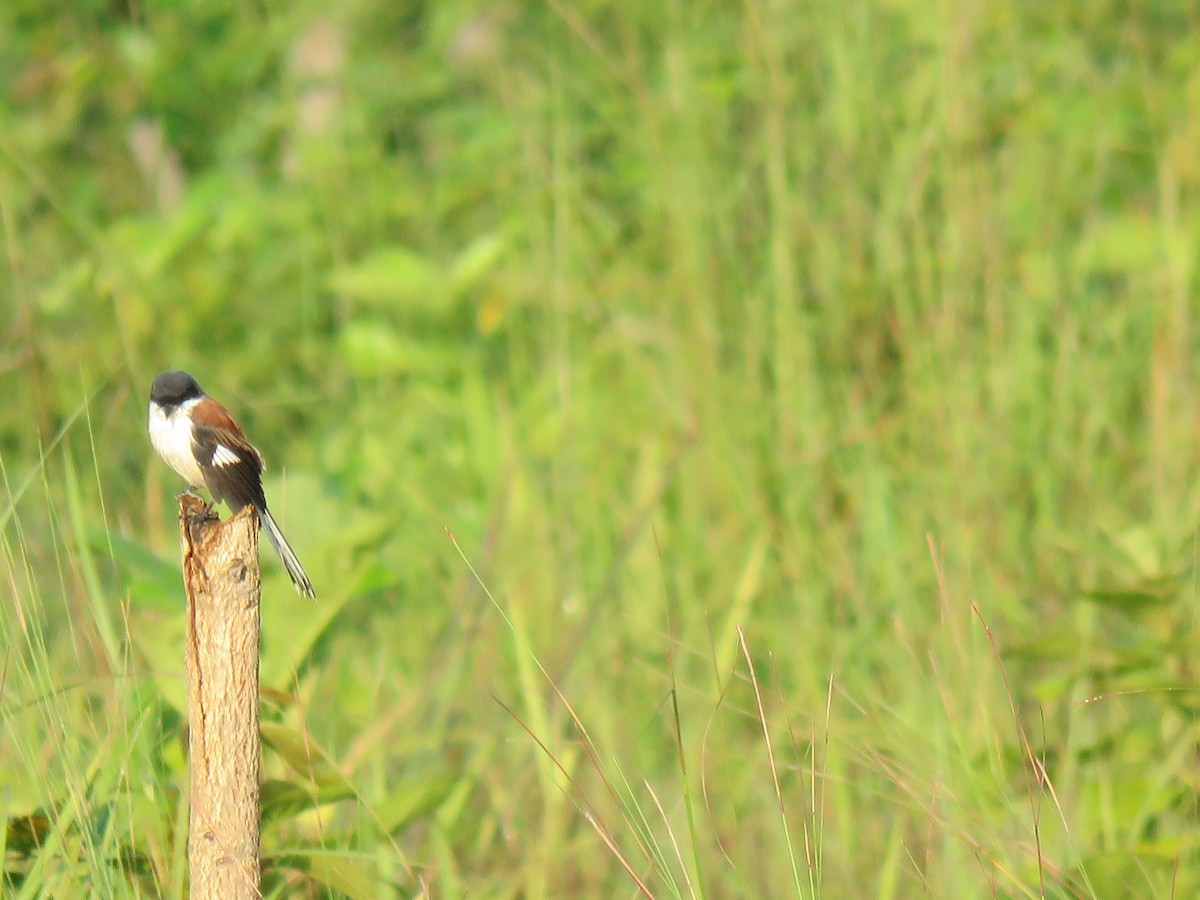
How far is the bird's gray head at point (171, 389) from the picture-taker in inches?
84.0

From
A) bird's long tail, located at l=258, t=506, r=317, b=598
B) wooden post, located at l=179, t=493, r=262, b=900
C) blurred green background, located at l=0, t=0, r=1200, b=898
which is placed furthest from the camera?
blurred green background, located at l=0, t=0, r=1200, b=898

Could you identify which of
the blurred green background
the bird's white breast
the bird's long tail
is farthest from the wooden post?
the bird's white breast

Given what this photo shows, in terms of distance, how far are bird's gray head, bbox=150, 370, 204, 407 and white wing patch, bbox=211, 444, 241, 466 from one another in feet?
0.38

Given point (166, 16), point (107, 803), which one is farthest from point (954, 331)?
point (166, 16)

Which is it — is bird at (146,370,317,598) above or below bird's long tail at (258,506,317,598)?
above

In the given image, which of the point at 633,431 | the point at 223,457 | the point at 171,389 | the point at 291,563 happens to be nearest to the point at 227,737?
the point at 291,563

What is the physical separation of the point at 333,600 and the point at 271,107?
2.88 m

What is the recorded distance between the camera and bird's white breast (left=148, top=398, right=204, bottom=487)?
83.4 inches

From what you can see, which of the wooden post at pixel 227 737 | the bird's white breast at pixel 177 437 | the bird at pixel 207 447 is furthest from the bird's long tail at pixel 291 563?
the wooden post at pixel 227 737

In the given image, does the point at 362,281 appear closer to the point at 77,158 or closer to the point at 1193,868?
the point at 77,158

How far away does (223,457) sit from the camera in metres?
2.08

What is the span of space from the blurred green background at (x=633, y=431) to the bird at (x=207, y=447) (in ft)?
0.45

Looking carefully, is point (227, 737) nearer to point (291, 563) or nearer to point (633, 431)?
point (291, 563)

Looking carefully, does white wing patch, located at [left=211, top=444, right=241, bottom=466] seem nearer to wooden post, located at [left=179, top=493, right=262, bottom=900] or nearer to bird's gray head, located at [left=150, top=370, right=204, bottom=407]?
bird's gray head, located at [left=150, top=370, right=204, bottom=407]
